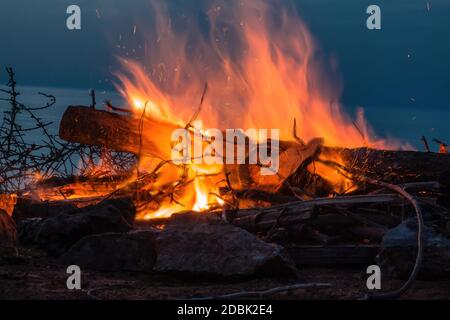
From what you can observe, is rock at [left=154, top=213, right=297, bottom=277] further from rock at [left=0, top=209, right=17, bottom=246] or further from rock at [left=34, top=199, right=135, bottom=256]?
rock at [left=0, top=209, right=17, bottom=246]

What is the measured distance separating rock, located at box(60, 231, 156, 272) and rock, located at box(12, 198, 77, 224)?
4.73 ft

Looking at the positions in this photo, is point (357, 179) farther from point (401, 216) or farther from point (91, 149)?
point (91, 149)

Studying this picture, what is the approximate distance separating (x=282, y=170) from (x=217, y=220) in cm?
137

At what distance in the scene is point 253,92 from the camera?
7.54m

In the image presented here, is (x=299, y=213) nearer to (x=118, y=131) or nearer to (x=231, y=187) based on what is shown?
(x=231, y=187)

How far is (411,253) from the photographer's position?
16.0 feet

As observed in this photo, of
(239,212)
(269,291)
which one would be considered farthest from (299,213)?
(269,291)

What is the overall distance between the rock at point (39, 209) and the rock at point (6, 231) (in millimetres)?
643

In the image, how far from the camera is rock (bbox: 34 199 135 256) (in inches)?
228

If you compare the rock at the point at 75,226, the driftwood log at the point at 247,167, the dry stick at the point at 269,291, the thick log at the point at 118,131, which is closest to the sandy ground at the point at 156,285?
the dry stick at the point at 269,291

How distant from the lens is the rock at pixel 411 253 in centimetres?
477

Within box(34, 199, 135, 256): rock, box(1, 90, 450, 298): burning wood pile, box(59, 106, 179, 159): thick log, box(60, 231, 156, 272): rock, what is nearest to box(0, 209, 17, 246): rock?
box(1, 90, 450, 298): burning wood pile

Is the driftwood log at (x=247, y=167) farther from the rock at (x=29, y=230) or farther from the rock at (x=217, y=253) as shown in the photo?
the rock at (x=217, y=253)
